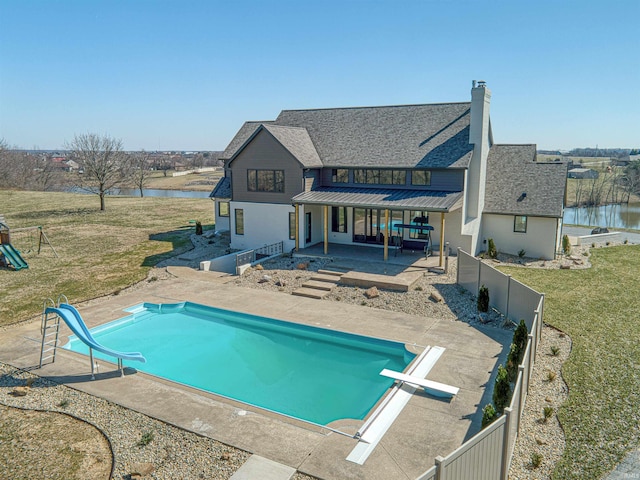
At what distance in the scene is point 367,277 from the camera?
19.7m

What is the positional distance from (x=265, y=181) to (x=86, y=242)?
1262 cm

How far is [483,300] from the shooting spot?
1656 centimetres

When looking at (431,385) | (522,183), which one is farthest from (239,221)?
(431,385)

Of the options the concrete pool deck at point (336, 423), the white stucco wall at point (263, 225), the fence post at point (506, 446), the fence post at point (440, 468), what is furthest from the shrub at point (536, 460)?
the white stucco wall at point (263, 225)

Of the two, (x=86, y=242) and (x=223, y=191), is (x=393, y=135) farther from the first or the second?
(x=86, y=242)

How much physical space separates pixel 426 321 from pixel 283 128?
1462cm

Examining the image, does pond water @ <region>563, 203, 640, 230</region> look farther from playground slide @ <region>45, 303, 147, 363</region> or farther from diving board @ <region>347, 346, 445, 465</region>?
playground slide @ <region>45, 303, 147, 363</region>

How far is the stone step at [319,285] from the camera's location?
1973cm

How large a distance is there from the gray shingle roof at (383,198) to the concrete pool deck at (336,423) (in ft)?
20.0

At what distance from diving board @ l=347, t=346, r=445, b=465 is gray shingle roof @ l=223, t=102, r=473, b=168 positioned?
12394mm

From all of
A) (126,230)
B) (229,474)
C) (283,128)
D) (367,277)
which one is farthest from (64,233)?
(229,474)

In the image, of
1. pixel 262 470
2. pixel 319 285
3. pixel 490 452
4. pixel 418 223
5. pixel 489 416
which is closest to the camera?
pixel 490 452

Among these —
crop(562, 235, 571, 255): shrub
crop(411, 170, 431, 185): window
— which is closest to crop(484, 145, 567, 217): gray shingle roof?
crop(562, 235, 571, 255): shrub

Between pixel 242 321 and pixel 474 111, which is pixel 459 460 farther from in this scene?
pixel 474 111
